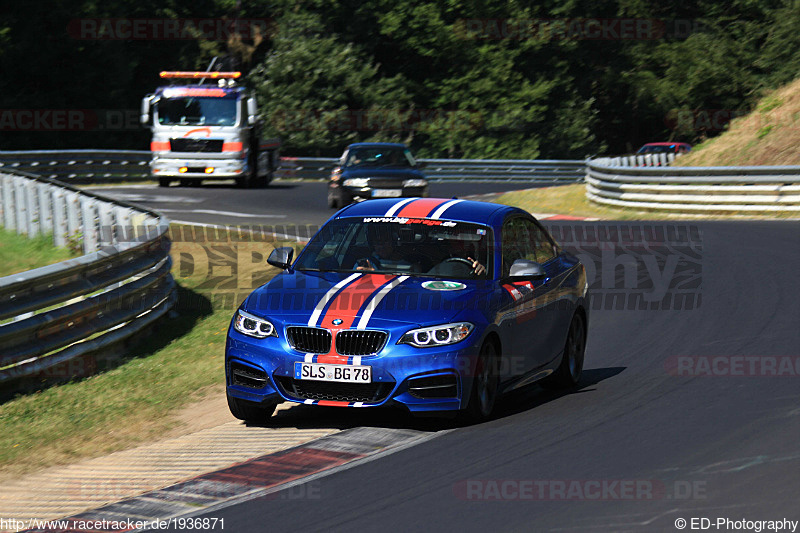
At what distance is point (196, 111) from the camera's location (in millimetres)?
32281

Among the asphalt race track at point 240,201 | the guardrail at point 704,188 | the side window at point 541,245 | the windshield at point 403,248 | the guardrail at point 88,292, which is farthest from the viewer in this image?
the asphalt race track at point 240,201

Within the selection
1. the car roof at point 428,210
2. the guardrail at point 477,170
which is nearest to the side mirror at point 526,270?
the car roof at point 428,210

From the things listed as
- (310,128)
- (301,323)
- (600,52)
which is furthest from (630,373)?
(600,52)

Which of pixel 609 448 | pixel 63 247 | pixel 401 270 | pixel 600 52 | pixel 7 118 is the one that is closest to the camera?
pixel 609 448

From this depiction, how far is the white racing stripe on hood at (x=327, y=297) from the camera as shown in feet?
26.9

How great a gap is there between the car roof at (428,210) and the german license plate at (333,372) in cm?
177

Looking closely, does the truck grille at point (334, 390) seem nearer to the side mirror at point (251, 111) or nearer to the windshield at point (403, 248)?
the windshield at point (403, 248)

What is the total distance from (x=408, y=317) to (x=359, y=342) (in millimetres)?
362

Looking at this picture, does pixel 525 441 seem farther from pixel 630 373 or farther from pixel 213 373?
pixel 213 373

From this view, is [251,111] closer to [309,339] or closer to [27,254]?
[27,254]

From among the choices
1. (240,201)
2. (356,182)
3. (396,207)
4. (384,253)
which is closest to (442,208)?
(396,207)

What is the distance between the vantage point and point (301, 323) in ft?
26.9

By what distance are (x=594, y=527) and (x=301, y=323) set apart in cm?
287

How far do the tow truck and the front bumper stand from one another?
954 inches
